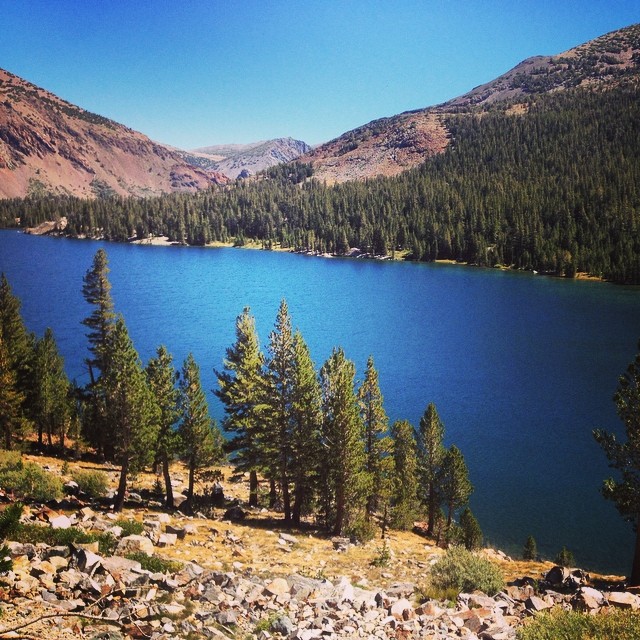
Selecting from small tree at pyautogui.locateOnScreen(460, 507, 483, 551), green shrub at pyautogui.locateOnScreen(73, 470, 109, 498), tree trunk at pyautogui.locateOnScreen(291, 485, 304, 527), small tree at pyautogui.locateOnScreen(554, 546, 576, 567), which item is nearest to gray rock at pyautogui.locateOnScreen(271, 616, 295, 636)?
tree trunk at pyautogui.locateOnScreen(291, 485, 304, 527)

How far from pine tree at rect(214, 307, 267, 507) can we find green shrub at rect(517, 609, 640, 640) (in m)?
22.3

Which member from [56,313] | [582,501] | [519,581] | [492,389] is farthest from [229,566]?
[56,313]

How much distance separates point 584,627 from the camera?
42.1 feet

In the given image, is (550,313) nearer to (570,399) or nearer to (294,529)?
(570,399)

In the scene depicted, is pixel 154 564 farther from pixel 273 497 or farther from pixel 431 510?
pixel 431 510

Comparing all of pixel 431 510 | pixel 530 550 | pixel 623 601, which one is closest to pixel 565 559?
pixel 530 550

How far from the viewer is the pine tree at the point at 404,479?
38219 mm

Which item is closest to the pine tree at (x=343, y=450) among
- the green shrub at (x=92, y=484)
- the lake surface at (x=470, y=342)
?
the lake surface at (x=470, y=342)

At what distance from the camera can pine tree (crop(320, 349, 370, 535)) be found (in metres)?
31.3

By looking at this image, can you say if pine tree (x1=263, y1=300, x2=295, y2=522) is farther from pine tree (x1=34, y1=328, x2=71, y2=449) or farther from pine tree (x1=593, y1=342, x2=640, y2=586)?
pine tree (x1=34, y1=328, x2=71, y2=449)

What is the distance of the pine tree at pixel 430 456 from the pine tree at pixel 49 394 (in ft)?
102

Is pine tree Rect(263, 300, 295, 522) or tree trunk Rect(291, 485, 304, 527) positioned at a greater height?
pine tree Rect(263, 300, 295, 522)

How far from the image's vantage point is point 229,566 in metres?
20.7

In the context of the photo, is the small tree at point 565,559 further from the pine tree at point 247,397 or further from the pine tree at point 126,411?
the pine tree at point 126,411
